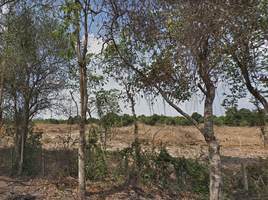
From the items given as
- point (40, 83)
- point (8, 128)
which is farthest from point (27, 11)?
point (8, 128)

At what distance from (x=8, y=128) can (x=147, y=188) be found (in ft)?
17.7

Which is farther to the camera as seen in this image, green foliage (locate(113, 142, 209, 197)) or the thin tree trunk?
green foliage (locate(113, 142, 209, 197))

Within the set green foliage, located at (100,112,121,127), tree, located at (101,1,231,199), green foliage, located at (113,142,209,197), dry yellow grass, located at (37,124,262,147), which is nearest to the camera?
tree, located at (101,1,231,199)

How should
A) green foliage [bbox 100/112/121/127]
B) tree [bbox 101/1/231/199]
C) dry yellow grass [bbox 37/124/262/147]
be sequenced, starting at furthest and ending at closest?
1. dry yellow grass [bbox 37/124/262/147]
2. green foliage [bbox 100/112/121/127]
3. tree [bbox 101/1/231/199]

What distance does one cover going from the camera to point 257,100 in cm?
649

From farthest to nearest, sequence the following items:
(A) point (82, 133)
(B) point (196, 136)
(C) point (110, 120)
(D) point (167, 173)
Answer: (B) point (196, 136) → (C) point (110, 120) → (D) point (167, 173) → (A) point (82, 133)

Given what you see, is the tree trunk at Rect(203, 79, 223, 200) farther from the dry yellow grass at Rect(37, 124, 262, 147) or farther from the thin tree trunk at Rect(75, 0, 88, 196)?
the dry yellow grass at Rect(37, 124, 262, 147)

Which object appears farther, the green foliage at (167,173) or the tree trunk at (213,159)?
the green foliage at (167,173)

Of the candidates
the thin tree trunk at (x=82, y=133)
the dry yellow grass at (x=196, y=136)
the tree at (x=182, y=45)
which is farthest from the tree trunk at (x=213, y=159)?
the dry yellow grass at (x=196, y=136)

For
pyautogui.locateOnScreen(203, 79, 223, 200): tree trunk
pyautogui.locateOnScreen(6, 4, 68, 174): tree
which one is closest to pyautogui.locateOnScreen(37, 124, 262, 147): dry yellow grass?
pyautogui.locateOnScreen(6, 4, 68, 174): tree

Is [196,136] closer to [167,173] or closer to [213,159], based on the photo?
[167,173]

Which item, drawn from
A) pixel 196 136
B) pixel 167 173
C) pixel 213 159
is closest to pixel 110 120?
pixel 167 173

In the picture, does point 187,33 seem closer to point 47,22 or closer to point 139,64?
point 139,64

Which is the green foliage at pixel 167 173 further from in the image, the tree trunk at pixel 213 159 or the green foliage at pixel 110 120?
the tree trunk at pixel 213 159
